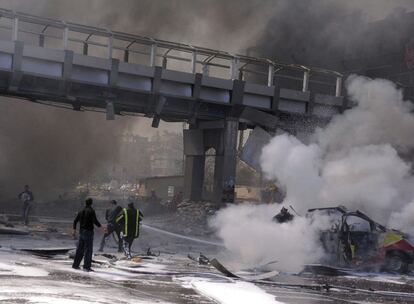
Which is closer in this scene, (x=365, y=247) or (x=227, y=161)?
(x=365, y=247)

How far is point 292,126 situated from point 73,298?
24262 millimetres

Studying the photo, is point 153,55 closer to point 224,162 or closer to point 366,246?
point 224,162

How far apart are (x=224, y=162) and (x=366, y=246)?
51.2 ft

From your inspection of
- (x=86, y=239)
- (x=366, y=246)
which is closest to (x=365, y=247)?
(x=366, y=246)

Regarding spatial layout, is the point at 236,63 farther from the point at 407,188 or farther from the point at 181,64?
the point at 407,188

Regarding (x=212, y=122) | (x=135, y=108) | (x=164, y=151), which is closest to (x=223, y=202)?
(x=212, y=122)

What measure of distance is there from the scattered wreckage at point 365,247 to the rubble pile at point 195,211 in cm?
1494

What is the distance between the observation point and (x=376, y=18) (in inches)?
1598

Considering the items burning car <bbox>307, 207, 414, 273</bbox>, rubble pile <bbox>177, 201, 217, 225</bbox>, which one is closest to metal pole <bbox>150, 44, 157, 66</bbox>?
rubble pile <bbox>177, 201, 217, 225</bbox>

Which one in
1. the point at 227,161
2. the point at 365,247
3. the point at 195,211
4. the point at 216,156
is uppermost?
the point at 216,156

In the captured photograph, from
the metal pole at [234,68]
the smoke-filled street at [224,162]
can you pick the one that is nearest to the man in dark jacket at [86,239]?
the smoke-filled street at [224,162]

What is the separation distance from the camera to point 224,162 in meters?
30.7

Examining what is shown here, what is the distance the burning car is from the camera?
15336mm

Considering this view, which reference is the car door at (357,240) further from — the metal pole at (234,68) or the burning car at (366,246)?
the metal pole at (234,68)
